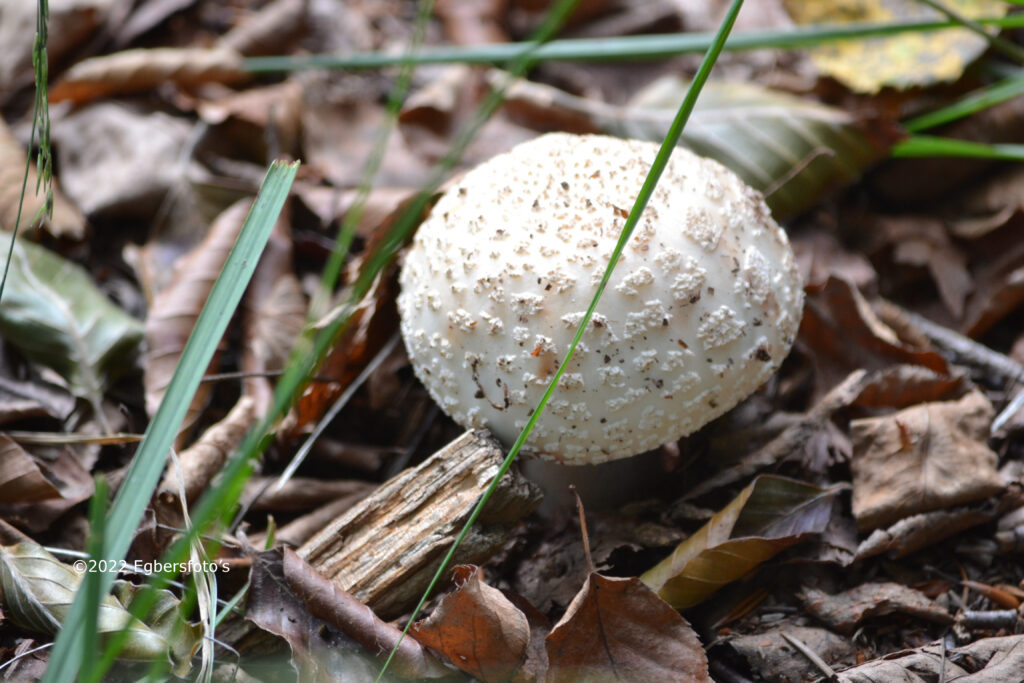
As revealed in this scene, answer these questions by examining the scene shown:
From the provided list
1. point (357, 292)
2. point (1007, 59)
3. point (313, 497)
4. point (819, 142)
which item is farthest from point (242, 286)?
point (1007, 59)

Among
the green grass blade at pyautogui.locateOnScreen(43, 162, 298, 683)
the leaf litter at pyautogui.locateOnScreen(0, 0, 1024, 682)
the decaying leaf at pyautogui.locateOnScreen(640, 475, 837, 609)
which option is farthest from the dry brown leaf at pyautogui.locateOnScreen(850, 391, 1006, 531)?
the green grass blade at pyautogui.locateOnScreen(43, 162, 298, 683)

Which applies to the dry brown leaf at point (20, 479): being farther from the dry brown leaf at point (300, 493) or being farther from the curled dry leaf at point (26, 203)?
the curled dry leaf at point (26, 203)

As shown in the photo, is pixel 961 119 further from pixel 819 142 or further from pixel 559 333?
pixel 559 333

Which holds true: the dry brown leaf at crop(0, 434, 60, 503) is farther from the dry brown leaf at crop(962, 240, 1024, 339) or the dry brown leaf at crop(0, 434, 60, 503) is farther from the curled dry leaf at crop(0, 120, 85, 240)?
the dry brown leaf at crop(962, 240, 1024, 339)

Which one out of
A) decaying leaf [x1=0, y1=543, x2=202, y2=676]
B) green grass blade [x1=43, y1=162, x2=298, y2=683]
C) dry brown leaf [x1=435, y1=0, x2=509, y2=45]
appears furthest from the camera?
dry brown leaf [x1=435, y1=0, x2=509, y2=45]

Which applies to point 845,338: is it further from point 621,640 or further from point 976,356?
point 621,640

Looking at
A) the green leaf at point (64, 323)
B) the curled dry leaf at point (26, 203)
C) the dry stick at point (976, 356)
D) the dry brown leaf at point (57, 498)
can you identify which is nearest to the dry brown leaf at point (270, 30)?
the curled dry leaf at point (26, 203)

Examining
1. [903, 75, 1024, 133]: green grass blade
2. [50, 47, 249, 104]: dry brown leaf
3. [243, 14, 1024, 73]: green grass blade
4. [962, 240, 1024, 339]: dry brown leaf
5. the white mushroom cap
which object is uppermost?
[243, 14, 1024, 73]: green grass blade
